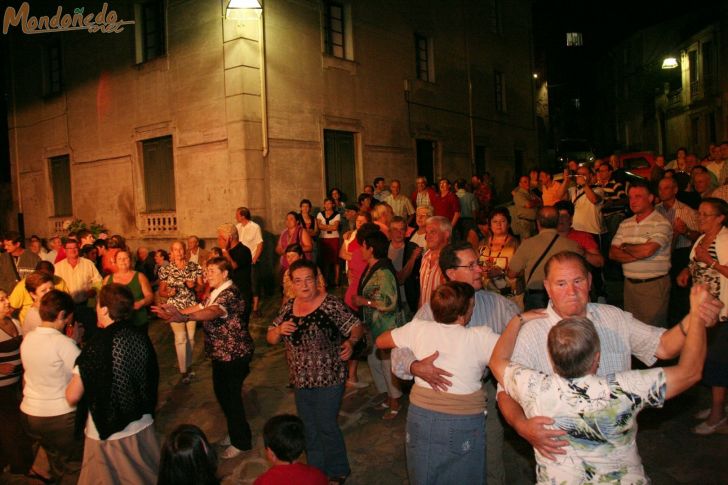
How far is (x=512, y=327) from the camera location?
3068mm

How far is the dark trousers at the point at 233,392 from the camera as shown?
5195 millimetres

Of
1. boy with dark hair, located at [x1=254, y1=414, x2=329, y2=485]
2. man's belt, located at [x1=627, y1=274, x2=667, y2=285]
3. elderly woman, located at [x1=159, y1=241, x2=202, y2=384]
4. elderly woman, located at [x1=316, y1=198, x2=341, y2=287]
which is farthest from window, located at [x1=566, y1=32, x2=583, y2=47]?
boy with dark hair, located at [x1=254, y1=414, x2=329, y2=485]

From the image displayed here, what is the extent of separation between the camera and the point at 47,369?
432cm

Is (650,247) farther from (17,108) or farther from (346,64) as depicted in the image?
(17,108)

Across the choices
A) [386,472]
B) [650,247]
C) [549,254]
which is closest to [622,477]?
[386,472]

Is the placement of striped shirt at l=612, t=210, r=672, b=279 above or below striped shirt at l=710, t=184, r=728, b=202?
below

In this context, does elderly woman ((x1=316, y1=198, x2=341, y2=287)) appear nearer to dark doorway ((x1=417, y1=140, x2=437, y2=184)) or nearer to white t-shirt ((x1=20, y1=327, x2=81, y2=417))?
dark doorway ((x1=417, y1=140, x2=437, y2=184))

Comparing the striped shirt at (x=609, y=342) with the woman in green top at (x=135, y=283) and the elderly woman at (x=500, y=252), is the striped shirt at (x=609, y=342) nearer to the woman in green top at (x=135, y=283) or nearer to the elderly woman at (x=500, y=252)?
the elderly woman at (x=500, y=252)

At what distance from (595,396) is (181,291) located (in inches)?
233

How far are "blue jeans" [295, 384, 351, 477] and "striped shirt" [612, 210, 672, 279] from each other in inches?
134

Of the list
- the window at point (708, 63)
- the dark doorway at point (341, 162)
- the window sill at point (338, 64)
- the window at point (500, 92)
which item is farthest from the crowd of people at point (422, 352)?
the window at point (708, 63)

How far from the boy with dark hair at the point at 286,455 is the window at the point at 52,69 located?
17247mm

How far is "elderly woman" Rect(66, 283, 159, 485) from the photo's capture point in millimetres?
3910

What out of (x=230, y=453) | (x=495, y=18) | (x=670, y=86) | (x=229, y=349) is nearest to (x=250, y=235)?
(x=229, y=349)
